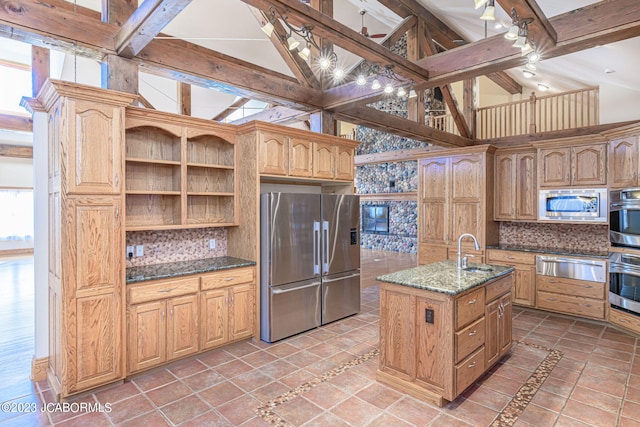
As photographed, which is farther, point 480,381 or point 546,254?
point 546,254

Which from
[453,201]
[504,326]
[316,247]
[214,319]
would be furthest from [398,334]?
[453,201]

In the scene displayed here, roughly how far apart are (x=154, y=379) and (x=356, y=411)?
1.82m

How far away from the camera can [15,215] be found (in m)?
9.98

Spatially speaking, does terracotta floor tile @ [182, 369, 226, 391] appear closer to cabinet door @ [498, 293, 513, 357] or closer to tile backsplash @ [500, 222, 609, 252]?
cabinet door @ [498, 293, 513, 357]

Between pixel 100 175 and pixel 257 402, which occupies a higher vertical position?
pixel 100 175

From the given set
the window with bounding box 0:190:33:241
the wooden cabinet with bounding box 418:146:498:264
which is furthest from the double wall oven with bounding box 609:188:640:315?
the window with bounding box 0:190:33:241

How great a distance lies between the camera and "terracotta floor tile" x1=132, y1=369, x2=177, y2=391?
293 cm

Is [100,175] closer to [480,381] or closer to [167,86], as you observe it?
[480,381]

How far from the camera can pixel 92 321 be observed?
9.00 feet

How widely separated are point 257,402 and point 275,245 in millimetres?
1626

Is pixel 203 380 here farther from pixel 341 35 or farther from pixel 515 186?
pixel 515 186

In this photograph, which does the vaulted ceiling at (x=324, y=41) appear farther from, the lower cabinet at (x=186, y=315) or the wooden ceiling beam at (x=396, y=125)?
the lower cabinet at (x=186, y=315)

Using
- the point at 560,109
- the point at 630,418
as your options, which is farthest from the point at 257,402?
the point at 560,109

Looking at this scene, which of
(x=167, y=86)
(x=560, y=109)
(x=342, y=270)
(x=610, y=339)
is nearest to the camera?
(x=610, y=339)
